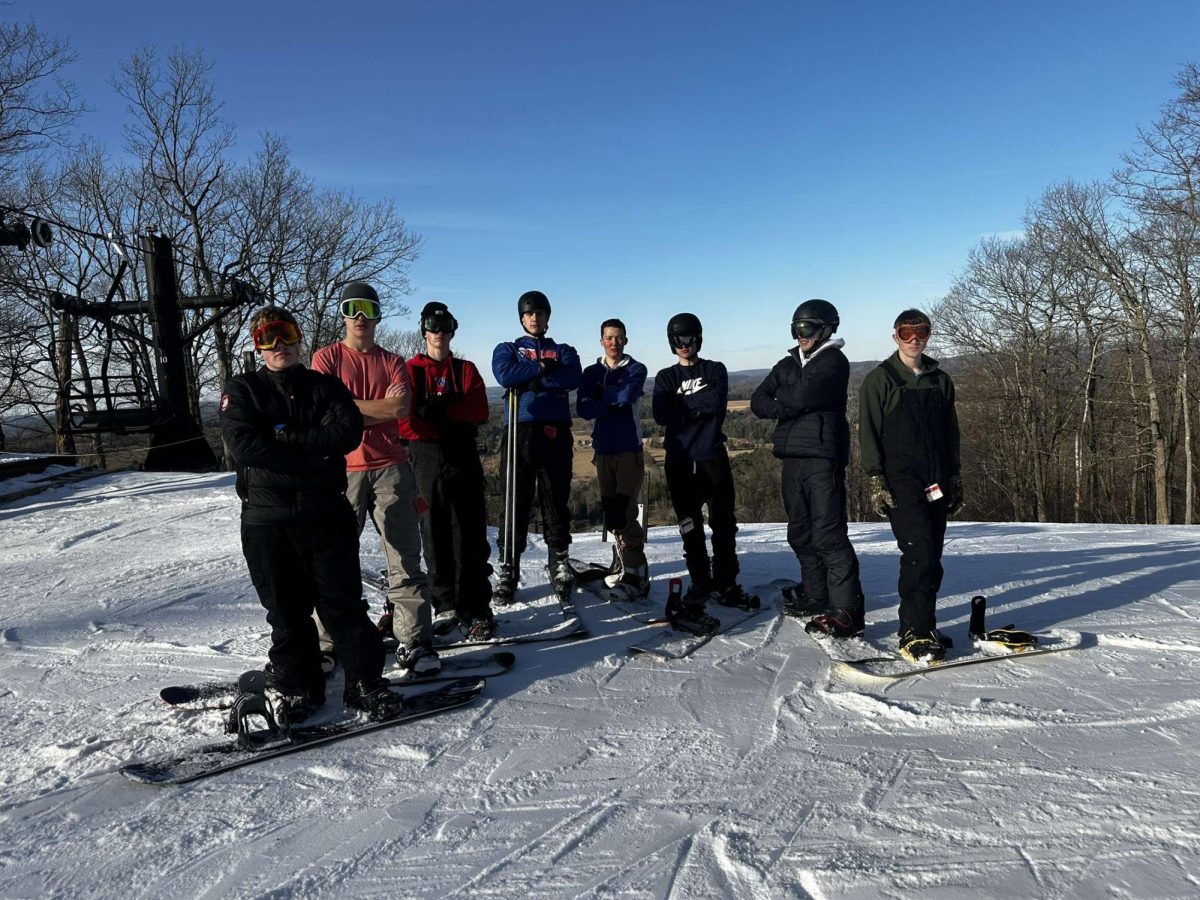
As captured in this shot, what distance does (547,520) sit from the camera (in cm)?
546

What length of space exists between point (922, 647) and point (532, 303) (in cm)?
339

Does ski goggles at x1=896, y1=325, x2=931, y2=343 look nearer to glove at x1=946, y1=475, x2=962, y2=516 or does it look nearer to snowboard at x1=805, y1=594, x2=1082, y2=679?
glove at x1=946, y1=475, x2=962, y2=516

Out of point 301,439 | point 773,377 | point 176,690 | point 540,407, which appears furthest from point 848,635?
point 176,690

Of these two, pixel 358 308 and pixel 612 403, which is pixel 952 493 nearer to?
pixel 612 403

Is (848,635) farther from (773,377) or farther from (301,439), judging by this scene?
(301,439)

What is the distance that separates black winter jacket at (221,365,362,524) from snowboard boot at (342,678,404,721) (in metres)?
0.87

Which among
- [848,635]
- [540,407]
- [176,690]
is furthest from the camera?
[540,407]

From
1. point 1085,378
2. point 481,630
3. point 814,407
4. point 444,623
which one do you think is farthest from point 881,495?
point 1085,378

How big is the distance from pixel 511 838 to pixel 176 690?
87.3 inches

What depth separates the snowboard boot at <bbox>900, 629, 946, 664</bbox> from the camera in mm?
3959

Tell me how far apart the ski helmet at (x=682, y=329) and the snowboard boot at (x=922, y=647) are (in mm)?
2335

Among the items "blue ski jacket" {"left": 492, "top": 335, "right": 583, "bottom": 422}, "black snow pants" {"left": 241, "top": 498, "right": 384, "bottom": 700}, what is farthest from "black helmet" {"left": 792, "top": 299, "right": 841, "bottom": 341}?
"black snow pants" {"left": 241, "top": 498, "right": 384, "bottom": 700}

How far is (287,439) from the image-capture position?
3295 mm

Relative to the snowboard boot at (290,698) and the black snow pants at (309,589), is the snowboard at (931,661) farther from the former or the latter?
the snowboard boot at (290,698)
